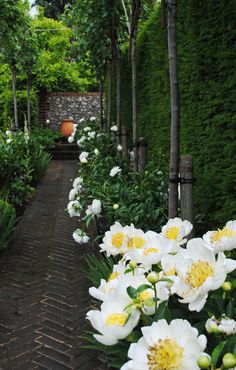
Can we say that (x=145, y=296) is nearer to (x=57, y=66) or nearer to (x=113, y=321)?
(x=113, y=321)

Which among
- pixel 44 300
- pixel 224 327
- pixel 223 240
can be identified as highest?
pixel 223 240

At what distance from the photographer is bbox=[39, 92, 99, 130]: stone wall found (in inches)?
672

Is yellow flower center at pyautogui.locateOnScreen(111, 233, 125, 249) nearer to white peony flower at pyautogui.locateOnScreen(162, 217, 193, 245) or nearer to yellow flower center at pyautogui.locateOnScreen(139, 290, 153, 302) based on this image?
white peony flower at pyautogui.locateOnScreen(162, 217, 193, 245)

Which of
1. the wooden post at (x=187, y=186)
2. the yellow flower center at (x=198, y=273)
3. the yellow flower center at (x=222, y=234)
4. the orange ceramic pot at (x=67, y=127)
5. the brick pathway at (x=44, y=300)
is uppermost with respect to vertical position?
the yellow flower center at (x=222, y=234)

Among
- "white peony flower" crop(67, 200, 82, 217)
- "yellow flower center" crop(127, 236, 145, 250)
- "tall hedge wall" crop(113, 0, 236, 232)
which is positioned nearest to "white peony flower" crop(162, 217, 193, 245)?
"yellow flower center" crop(127, 236, 145, 250)

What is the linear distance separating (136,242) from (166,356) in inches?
24.9

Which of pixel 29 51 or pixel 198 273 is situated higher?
pixel 29 51

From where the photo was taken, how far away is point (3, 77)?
52.5 ft

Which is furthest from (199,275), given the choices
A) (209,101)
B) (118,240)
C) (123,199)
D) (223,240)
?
(123,199)

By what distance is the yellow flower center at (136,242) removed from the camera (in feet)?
5.09

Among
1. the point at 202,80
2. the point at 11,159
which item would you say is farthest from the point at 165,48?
the point at 11,159

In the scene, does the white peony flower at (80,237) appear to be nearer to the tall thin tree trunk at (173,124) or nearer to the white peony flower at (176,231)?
the tall thin tree trunk at (173,124)

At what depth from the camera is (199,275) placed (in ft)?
3.80

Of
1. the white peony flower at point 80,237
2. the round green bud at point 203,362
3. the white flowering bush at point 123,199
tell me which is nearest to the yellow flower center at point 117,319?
the round green bud at point 203,362
